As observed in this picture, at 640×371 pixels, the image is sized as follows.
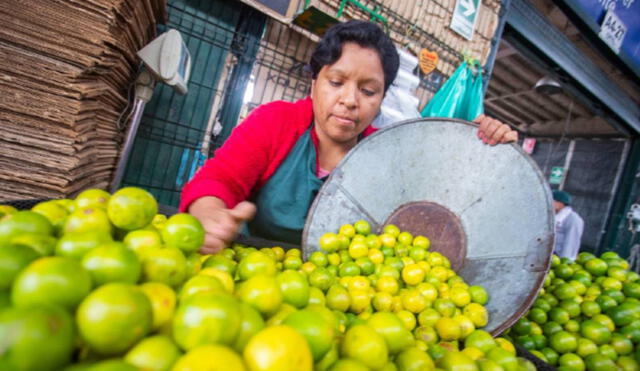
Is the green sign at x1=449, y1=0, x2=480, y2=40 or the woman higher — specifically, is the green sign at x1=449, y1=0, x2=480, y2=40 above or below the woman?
above

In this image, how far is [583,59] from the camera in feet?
20.8

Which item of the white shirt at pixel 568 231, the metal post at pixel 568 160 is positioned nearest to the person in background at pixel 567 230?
the white shirt at pixel 568 231

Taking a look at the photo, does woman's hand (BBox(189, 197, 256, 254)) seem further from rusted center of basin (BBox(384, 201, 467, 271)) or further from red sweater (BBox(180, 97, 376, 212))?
rusted center of basin (BBox(384, 201, 467, 271))

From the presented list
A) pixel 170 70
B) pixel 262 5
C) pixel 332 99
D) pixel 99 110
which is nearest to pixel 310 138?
pixel 332 99

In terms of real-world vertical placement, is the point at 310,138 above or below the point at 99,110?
above

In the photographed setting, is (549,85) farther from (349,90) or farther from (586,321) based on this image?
(349,90)

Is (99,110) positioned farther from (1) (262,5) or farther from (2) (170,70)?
(1) (262,5)

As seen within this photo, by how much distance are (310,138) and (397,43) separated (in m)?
3.25

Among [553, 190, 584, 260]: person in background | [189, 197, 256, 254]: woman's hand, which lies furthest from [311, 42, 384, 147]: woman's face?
[553, 190, 584, 260]: person in background

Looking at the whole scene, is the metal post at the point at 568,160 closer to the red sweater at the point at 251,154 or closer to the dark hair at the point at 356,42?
the dark hair at the point at 356,42

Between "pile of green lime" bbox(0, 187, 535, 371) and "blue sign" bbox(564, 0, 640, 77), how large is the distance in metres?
6.70

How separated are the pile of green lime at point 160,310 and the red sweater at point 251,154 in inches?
21.2

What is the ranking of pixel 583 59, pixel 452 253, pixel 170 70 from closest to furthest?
pixel 452 253, pixel 170 70, pixel 583 59

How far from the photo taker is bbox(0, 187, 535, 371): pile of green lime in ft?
1.80
